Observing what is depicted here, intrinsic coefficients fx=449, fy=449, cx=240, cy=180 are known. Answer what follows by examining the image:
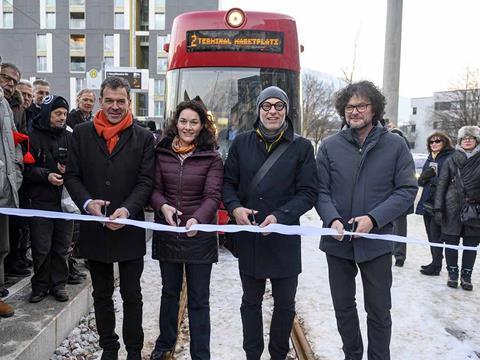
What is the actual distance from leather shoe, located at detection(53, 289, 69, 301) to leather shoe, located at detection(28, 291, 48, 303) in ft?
0.32

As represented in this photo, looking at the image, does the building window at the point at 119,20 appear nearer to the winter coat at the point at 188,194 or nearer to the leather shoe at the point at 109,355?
the winter coat at the point at 188,194

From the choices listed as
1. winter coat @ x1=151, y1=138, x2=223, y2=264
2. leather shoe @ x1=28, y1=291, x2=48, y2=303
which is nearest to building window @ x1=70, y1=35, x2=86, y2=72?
leather shoe @ x1=28, y1=291, x2=48, y2=303

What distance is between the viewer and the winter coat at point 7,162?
3430 mm

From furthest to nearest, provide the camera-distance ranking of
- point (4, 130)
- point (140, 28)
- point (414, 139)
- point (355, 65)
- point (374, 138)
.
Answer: point (414, 139)
point (140, 28)
point (355, 65)
point (4, 130)
point (374, 138)

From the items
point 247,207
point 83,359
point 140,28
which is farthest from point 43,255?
point 140,28

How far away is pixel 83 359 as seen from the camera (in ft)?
11.7

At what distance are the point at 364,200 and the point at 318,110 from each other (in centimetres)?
4018

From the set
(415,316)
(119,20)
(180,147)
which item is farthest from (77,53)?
(415,316)

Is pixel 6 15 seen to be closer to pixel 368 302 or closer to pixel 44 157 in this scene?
pixel 44 157

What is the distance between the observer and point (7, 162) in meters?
3.46

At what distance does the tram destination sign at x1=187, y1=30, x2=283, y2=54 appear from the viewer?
662 cm

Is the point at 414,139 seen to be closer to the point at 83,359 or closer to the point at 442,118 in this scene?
the point at 442,118

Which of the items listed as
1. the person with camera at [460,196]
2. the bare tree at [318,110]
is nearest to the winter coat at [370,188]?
the person with camera at [460,196]

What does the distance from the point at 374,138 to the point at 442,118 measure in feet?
175
